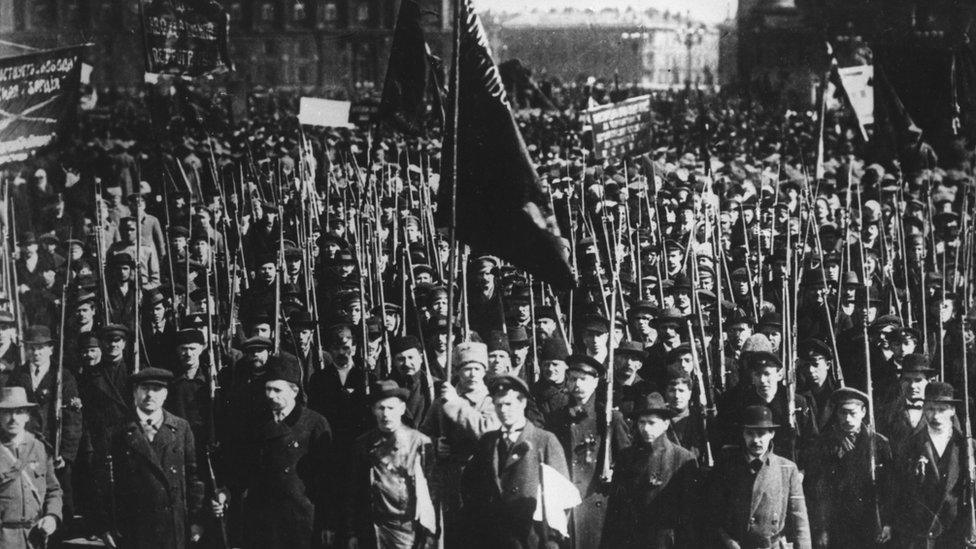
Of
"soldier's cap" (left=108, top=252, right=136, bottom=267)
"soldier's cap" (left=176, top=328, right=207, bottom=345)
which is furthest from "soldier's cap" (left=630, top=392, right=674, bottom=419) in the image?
"soldier's cap" (left=108, top=252, right=136, bottom=267)

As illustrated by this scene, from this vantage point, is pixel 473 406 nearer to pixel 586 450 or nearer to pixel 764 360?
pixel 586 450

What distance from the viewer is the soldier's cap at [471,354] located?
6.38 m

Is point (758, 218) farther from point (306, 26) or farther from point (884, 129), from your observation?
point (306, 26)

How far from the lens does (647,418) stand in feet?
19.0

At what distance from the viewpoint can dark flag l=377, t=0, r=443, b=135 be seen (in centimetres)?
737

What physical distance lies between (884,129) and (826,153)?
5.16 meters

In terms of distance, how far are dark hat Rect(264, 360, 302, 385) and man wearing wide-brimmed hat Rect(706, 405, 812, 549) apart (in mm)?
2492

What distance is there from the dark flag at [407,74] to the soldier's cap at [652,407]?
3084mm

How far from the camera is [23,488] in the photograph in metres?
5.82

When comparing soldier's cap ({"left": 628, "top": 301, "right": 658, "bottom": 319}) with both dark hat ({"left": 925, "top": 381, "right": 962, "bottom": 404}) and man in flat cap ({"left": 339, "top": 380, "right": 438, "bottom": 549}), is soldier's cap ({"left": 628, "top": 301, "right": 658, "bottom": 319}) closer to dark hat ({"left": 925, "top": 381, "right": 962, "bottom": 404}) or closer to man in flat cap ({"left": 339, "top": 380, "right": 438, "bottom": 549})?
dark hat ({"left": 925, "top": 381, "right": 962, "bottom": 404})

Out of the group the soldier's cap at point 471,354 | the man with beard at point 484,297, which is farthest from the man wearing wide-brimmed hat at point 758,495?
the man with beard at point 484,297

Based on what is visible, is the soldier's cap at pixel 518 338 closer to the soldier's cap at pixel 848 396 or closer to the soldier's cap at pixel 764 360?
the soldier's cap at pixel 764 360

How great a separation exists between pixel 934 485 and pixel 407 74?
4.46 metres

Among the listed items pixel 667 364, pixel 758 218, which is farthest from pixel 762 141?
pixel 667 364
